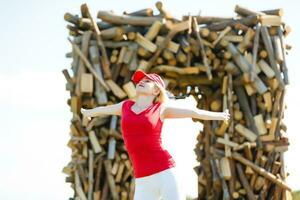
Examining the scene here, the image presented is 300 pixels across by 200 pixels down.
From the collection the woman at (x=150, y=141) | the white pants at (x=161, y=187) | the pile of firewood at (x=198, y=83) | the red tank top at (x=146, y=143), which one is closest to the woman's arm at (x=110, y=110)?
the woman at (x=150, y=141)

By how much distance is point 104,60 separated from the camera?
1070cm

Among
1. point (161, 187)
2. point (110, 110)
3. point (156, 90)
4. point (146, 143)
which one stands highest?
point (156, 90)

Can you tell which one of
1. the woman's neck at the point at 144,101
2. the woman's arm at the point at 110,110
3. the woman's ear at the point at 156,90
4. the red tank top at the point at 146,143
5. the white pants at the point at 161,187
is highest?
the woman's ear at the point at 156,90

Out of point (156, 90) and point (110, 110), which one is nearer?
point (156, 90)

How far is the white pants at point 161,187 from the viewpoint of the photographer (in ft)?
17.5

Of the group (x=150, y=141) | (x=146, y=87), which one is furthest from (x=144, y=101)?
(x=150, y=141)

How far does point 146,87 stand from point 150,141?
0.38 meters

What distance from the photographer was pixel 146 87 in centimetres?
551

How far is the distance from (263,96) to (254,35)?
2.84 feet

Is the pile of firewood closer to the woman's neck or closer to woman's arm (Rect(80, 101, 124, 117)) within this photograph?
woman's arm (Rect(80, 101, 124, 117))

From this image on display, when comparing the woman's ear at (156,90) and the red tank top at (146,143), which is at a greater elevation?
the woman's ear at (156,90)

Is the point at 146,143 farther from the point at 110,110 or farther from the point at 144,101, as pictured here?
the point at 110,110

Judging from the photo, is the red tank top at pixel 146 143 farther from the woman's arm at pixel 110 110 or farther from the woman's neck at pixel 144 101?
the woman's arm at pixel 110 110

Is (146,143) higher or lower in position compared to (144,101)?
lower
